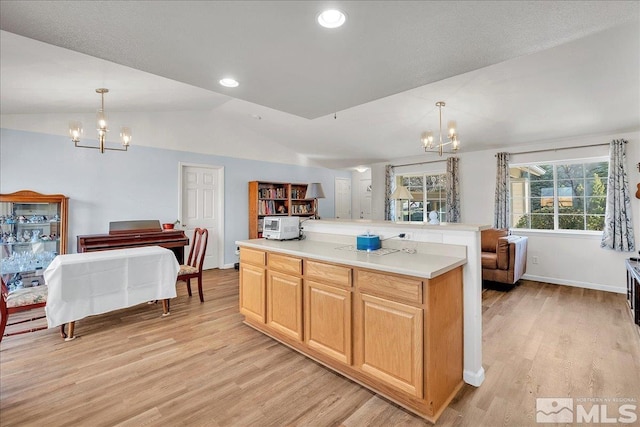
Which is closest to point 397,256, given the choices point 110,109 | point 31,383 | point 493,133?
point 31,383

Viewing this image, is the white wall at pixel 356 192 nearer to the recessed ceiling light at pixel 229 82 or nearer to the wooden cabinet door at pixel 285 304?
the wooden cabinet door at pixel 285 304

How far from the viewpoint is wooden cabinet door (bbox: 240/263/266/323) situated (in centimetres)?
280

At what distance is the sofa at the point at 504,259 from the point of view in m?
4.18

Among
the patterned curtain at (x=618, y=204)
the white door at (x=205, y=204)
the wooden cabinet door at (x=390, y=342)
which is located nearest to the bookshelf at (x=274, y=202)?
the white door at (x=205, y=204)

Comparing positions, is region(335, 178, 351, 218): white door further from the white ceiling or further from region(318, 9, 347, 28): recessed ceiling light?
region(318, 9, 347, 28): recessed ceiling light

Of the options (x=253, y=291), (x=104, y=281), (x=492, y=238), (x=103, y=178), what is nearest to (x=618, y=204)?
(x=492, y=238)

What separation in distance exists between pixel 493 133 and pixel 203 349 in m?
4.98

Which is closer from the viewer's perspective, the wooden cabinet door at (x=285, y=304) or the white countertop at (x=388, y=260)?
the white countertop at (x=388, y=260)

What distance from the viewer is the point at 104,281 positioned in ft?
9.40

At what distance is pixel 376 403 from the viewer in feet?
6.18

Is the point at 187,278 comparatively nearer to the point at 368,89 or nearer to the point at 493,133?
the point at 368,89

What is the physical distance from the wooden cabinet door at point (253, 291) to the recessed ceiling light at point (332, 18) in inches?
82.4

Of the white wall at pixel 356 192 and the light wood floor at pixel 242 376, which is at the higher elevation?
the white wall at pixel 356 192

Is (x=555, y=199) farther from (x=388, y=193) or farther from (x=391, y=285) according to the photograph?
(x=391, y=285)
